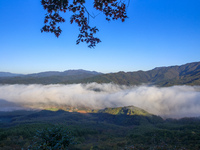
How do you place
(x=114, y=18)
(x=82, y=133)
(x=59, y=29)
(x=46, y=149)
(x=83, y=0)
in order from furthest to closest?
(x=82, y=133), (x=46, y=149), (x=59, y=29), (x=114, y=18), (x=83, y=0)

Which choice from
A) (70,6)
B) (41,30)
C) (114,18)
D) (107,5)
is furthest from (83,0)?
(41,30)

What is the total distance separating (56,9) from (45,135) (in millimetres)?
6399

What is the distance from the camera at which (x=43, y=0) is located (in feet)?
13.3

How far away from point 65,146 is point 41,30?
6215 mm

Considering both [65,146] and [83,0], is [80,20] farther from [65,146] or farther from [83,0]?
[65,146]

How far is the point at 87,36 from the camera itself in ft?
15.5

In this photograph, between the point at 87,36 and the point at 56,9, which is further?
the point at 87,36

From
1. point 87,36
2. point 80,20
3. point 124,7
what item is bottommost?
point 87,36

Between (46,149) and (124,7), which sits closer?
(124,7)

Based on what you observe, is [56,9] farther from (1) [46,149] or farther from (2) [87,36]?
(1) [46,149]

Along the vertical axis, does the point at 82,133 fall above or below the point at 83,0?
below

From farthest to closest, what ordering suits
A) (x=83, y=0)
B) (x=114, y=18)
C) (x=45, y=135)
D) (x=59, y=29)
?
1. (x=45, y=135)
2. (x=59, y=29)
3. (x=114, y=18)
4. (x=83, y=0)

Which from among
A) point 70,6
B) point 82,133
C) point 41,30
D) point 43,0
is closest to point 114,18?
point 70,6

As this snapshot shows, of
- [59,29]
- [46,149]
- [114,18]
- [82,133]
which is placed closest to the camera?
[114,18]
